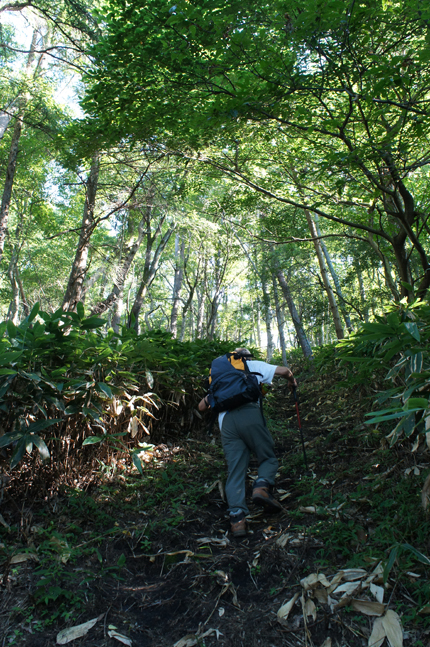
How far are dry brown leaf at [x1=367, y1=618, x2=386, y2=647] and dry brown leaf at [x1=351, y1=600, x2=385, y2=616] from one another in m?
0.05

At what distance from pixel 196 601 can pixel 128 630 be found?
1.46 feet

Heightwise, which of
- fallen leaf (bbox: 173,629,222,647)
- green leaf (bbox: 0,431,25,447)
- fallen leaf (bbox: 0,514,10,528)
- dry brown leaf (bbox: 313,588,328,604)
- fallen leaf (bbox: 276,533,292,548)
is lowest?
fallen leaf (bbox: 173,629,222,647)

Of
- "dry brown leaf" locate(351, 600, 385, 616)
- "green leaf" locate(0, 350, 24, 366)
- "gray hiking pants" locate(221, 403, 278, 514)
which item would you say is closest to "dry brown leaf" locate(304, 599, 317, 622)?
"dry brown leaf" locate(351, 600, 385, 616)

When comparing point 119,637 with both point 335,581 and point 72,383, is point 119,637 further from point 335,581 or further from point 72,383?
point 72,383

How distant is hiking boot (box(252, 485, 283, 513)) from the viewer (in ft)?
10.7

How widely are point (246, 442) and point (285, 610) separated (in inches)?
67.2

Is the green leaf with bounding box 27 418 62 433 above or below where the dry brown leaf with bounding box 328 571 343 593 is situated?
above

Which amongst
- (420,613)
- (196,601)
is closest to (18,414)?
(196,601)

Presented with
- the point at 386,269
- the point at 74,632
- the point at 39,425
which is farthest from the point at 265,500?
the point at 386,269

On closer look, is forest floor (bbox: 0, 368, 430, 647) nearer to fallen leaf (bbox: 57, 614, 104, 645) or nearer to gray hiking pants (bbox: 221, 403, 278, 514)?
fallen leaf (bbox: 57, 614, 104, 645)

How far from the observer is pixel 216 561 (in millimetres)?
2734

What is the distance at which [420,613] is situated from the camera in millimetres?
1887

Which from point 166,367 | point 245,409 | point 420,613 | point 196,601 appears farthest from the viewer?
point 166,367

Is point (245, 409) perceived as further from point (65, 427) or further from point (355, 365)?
point (355, 365)
